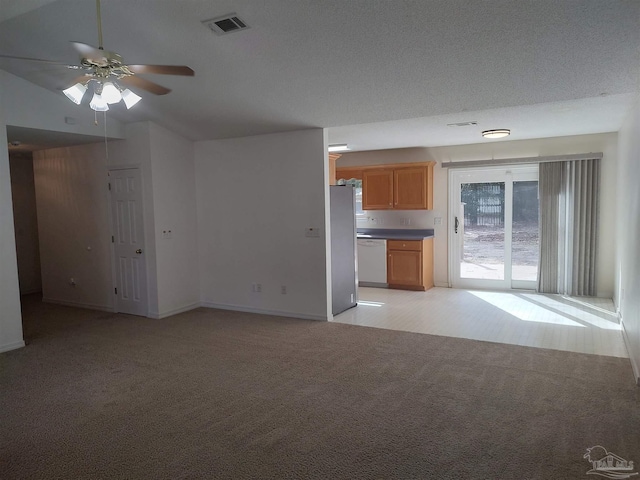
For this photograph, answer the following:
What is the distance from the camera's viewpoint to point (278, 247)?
5609mm

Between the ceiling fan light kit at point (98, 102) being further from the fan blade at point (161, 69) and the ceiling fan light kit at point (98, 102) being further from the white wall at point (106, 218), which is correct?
the white wall at point (106, 218)

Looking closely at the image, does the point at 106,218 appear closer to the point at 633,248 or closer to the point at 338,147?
the point at 338,147

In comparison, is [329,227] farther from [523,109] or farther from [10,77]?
[10,77]

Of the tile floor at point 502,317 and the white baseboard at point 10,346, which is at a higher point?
the white baseboard at point 10,346

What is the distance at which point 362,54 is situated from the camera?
11.7ft

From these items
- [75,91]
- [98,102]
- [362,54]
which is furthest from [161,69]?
[362,54]

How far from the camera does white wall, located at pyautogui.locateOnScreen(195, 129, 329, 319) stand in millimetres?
Result: 5355

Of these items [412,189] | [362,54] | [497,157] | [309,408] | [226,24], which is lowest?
[309,408]

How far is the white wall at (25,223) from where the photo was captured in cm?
755

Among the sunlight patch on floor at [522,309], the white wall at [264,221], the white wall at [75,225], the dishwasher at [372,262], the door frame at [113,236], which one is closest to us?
the sunlight patch on floor at [522,309]

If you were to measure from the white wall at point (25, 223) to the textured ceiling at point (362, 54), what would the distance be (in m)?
3.55

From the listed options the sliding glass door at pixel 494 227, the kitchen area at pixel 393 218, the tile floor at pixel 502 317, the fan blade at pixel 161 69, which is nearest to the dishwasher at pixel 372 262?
the kitchen area at pixel 393 218

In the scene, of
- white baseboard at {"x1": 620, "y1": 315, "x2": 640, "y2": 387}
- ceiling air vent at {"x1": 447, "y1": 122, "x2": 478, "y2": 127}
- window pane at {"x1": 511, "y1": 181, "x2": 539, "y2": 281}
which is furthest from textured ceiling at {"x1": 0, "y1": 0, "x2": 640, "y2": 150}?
white baseboard at {"x1": 620, "y1": 315, "x2": 640, "y2": 387}

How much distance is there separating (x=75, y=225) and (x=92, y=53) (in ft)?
14.9
